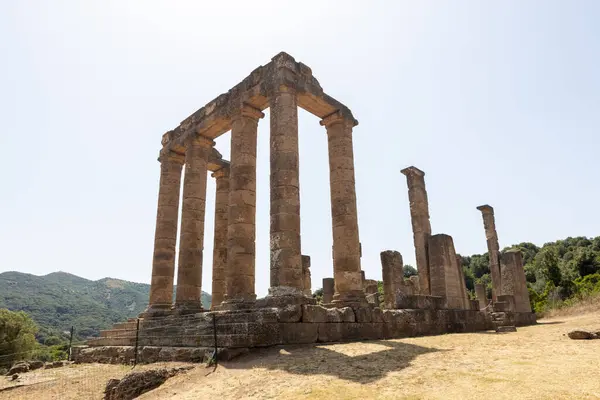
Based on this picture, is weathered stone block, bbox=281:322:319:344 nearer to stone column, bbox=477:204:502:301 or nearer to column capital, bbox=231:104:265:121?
column capital, bbox=231:104:265:121

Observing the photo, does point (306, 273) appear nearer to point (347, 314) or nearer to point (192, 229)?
point (192, 229)

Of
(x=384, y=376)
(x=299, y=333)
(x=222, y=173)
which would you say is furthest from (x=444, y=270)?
(x=384, y=376)

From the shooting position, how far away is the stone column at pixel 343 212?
1514cm

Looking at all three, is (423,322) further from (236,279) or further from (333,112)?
(333,112)

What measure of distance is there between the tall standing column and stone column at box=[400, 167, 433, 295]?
12.5 metres

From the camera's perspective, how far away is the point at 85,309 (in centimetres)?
13475

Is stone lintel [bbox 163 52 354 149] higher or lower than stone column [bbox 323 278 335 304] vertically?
higher

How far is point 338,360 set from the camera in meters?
8.83

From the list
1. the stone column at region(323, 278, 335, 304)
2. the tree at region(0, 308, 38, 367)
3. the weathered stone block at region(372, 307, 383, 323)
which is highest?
the stone column at region(323, 278, 335, 304)

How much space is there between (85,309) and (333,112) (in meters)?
145

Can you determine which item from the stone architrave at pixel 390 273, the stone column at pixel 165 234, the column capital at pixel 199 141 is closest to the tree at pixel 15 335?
the stone column at pixel 165 234

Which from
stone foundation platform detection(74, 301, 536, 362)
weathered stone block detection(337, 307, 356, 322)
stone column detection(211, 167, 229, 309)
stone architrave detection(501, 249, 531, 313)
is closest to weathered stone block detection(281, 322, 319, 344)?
stone foundation platform detection(74, 301, 536, 362)

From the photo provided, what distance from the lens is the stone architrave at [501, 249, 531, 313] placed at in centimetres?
2477

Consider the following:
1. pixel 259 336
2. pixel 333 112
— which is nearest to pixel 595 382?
pixel 259 336
